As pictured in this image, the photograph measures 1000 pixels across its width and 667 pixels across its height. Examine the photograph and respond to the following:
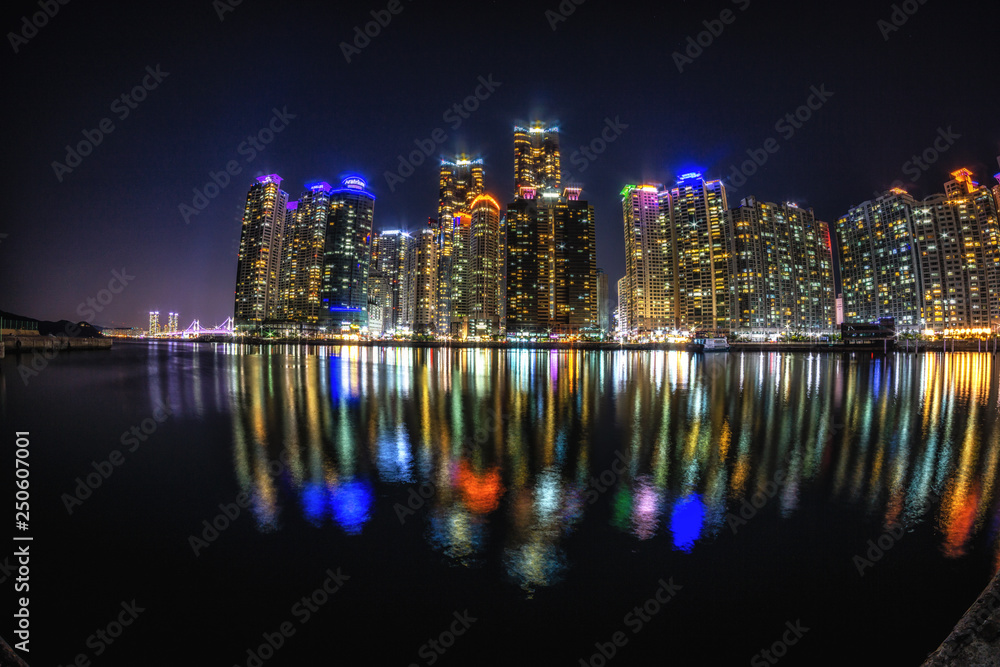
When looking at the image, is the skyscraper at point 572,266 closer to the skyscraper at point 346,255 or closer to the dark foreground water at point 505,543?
the skyscraper at point 346,255

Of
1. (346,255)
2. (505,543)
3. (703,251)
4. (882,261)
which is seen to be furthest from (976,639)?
(346,255)

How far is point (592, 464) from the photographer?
33.7 ft

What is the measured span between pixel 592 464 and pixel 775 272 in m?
181

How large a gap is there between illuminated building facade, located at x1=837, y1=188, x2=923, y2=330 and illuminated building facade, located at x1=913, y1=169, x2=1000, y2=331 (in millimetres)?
2675

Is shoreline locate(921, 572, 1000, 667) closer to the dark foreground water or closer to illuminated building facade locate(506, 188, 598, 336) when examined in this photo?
the dark foreground water

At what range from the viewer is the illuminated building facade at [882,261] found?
13475cm

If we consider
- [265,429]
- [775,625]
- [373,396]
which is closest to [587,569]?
[775,625]

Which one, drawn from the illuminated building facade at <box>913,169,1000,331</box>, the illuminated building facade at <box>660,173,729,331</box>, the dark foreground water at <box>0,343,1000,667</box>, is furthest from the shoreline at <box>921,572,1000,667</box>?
the illuminated building facade at <box>913,169,1000,331</box>

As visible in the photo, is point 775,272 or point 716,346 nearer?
point 716,346

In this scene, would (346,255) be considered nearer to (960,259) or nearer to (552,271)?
(552,271)

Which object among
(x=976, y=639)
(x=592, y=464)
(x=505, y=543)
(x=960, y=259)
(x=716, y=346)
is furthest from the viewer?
(x=960, y=259)

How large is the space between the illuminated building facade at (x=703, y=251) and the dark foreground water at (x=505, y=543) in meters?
156

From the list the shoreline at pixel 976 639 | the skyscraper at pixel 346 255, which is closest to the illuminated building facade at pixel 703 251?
the skyscraper at pixel 346 255

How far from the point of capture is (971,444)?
12.4 metres
